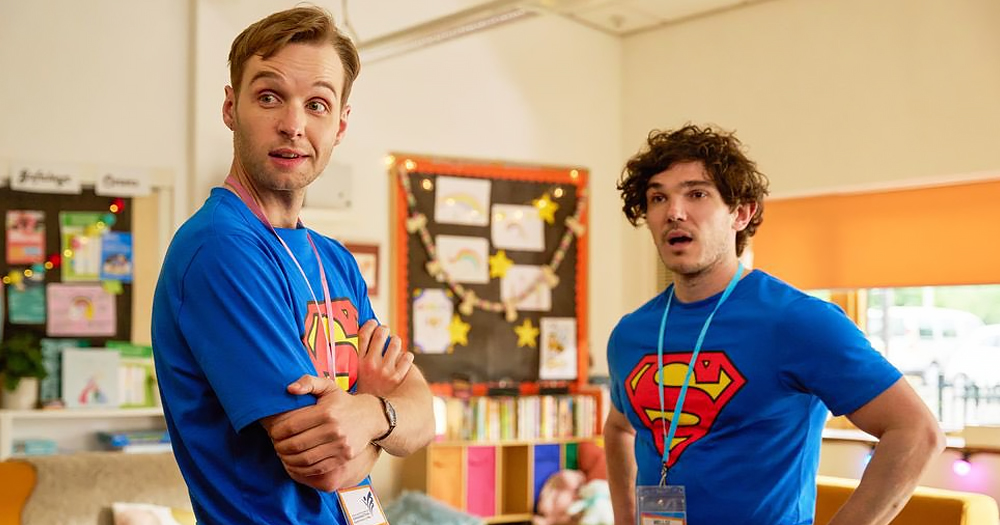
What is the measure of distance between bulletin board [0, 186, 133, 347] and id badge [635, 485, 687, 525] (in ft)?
12.9

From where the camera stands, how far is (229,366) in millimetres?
1368

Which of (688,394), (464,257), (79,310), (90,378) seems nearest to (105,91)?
(79,310)

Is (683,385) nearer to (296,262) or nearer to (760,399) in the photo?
(760,399)

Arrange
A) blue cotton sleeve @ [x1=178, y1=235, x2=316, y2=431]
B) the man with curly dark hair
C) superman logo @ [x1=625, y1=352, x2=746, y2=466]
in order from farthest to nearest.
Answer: superman logo @ [x1=625, y1=352, x2=746, y2=466], the man with curly dark hair, blue cotton sleeve @ [x1=178, y1=235, x2=316, y2=431]

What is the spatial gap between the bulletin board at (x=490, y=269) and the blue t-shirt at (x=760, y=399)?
4196 mm

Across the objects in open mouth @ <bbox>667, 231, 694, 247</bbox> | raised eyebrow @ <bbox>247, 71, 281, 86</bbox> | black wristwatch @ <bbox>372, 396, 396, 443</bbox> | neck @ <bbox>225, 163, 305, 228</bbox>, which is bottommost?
black wristwatch @ <bbox>372, 396, 396, 443</bbox>

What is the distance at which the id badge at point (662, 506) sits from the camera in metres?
2.32

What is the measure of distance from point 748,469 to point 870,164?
4243mm

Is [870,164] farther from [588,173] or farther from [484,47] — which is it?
[484,47]

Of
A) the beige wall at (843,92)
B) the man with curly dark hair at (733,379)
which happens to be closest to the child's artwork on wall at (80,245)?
the beige wall at (843,92)

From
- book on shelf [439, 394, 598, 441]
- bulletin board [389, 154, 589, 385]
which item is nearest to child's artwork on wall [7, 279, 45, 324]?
bulletin board [389, 154, 589, 385]

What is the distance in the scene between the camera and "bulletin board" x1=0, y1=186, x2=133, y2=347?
535 centimetres

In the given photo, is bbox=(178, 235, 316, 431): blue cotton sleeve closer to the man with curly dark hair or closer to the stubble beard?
the stubble beard

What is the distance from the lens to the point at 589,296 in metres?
7.18
